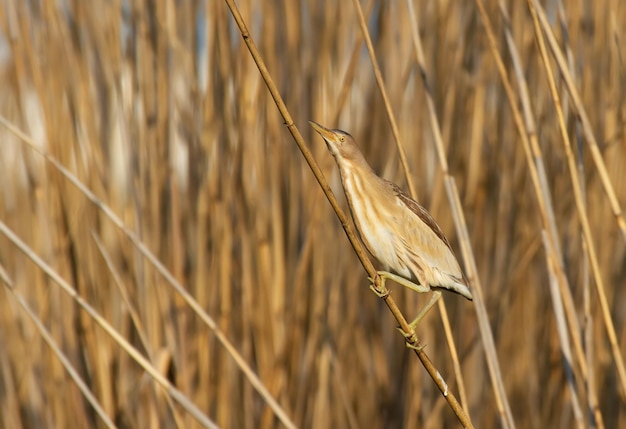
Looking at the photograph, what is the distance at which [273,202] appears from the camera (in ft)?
4.67

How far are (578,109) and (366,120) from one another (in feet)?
1.59

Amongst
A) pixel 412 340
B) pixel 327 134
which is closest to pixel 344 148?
pixel 327 134

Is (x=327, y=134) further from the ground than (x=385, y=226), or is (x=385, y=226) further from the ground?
(x=327, y=134)

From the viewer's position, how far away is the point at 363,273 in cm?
158

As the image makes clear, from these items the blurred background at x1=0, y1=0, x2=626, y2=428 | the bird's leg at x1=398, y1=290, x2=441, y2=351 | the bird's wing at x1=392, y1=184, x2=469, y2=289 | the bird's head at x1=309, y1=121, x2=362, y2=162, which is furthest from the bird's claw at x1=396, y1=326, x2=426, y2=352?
the blurred background at x1=0, y1=0, x2=626, y2=428

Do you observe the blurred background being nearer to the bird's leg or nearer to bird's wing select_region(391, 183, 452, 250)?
bird's wing select_region(391, 183, 452, 250)

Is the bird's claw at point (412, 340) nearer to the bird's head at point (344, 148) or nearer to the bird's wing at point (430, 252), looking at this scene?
the bird's wing at point (430, 252)

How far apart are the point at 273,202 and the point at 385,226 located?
1.13ft

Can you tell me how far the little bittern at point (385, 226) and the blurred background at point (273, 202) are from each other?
212 millimetres

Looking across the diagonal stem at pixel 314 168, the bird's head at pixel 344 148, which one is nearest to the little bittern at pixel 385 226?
the bird's head at pixel 344 148

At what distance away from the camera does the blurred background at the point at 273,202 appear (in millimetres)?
1401

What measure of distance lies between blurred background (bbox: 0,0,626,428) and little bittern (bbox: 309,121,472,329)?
8.3 inches

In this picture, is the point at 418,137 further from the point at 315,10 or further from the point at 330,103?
the point at 315,10

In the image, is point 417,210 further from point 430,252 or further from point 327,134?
point 327,134
